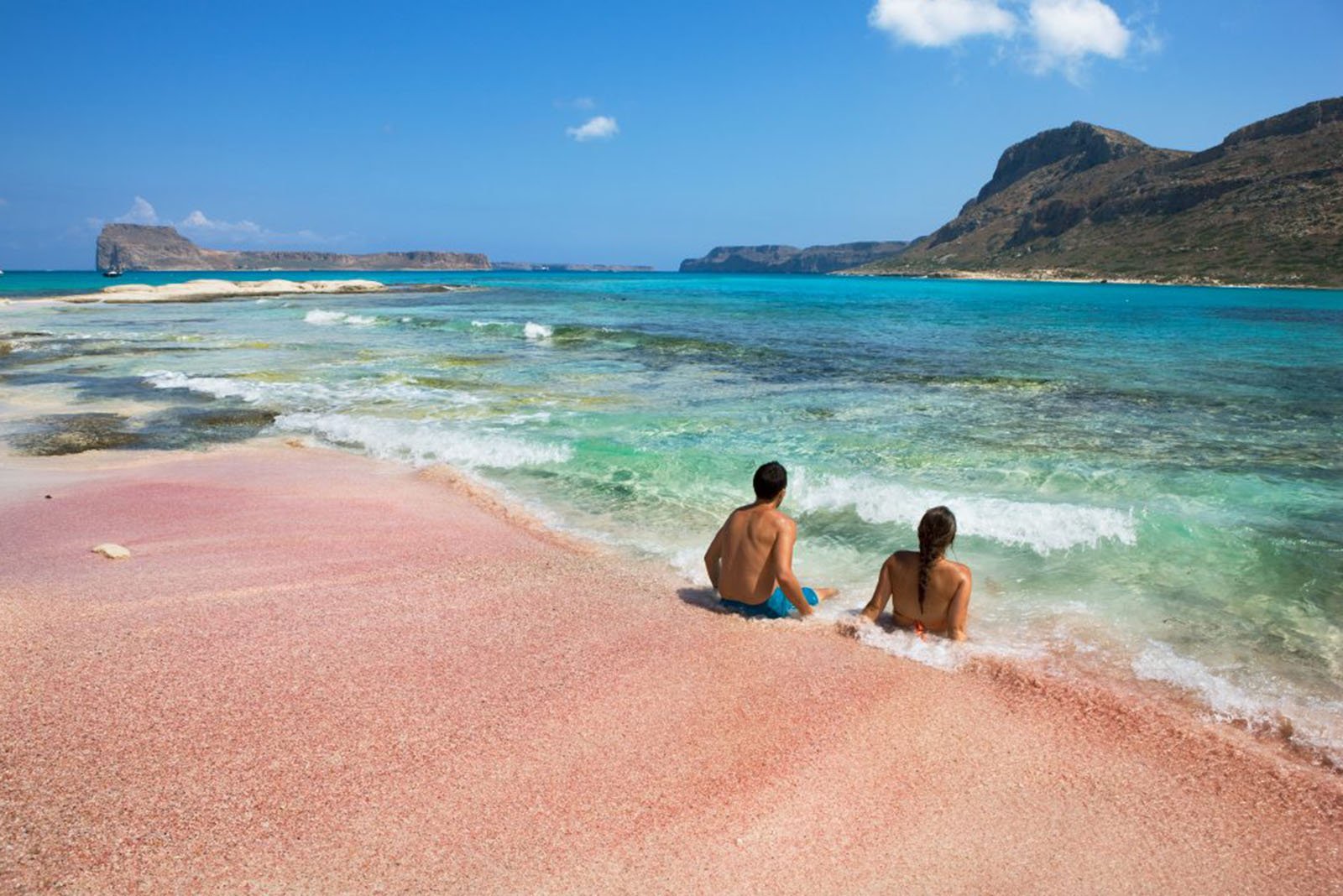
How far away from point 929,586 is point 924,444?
6964 mm

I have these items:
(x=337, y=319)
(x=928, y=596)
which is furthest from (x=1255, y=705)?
(x=337, y=319)

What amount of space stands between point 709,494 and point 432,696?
5431mm

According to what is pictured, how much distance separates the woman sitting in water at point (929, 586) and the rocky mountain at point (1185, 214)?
9274 cm

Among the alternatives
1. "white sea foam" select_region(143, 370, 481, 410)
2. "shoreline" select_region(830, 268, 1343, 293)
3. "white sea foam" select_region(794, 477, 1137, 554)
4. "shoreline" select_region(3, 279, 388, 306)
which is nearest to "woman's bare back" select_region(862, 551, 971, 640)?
"white sea foam" select_region(794, 477, 1137, 554)

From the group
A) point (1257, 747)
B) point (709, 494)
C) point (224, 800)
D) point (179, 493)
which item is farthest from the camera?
point (709, 494)

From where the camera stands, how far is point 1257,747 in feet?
13.5

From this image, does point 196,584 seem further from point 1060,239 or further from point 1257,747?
point 1060,239

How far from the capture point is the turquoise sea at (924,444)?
585 centimetres

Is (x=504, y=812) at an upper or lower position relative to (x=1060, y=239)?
lower

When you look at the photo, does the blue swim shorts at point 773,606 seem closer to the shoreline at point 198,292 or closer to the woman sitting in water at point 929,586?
the woman sitting in water at point 929,586

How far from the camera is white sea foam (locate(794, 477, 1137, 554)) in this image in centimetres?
764

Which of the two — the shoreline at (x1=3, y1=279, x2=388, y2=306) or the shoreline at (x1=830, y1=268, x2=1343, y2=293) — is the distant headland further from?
the shoreline at (x1=3, y1=279, x2=388, y2=306)

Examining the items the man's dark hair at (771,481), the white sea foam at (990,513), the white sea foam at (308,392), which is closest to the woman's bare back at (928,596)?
the man's dark hair at (771,481)

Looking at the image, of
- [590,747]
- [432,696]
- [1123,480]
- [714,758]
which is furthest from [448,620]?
[1123,480]
